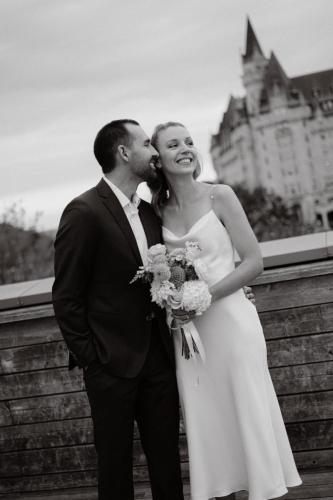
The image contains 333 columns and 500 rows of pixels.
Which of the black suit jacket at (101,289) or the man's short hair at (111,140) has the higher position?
the man's short hair at (111,140)

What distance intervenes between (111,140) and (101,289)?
2.19 ft

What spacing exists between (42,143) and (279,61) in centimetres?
4019

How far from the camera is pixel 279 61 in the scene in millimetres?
99812

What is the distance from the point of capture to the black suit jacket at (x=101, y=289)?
297cm

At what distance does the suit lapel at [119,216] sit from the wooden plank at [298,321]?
4.01ft

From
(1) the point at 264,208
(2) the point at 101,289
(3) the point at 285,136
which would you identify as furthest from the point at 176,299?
(3) the point at 285,136

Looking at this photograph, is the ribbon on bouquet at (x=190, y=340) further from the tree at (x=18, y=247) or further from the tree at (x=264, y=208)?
the tree at (x=264, y=208)

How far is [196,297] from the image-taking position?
2.94 meters

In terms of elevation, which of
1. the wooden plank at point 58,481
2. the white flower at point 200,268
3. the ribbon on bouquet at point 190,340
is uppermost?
the white flower at point 200,268

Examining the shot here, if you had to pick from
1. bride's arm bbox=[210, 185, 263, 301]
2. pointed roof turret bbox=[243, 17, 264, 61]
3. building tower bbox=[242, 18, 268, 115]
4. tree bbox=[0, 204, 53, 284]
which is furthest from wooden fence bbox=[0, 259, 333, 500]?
pointed roof turret bbox=[243, 17, 264, 61]

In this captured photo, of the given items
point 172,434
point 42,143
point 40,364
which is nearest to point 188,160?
point 172,434

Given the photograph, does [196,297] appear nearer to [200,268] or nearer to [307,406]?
[200,268]

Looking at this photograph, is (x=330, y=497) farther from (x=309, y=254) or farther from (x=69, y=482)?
(x=69, y=482)

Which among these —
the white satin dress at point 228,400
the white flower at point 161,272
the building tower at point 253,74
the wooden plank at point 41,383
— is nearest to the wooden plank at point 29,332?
the wooden plank at point 41,383
